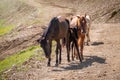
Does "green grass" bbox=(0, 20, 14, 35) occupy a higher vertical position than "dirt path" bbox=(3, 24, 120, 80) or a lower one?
lower

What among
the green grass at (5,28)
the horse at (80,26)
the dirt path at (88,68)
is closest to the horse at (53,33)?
the horse at (80,26)

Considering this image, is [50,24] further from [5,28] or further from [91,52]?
[5,28]

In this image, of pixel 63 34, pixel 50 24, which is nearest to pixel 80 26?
pixel 63 34

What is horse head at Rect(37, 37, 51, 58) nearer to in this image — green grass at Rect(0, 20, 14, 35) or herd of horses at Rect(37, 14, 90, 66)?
herd of horses at Rect(37, 14, 90, 66)

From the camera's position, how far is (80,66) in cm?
1725

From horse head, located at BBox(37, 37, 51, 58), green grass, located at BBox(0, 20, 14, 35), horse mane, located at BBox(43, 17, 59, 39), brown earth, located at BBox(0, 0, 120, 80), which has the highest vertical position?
horse mane, located at BBox(43, 17, 59, 39)

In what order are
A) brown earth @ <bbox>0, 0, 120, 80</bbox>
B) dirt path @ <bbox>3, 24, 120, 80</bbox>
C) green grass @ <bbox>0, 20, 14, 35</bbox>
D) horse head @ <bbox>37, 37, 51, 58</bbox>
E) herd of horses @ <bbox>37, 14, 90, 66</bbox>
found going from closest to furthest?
dirt path @ <bbox>3, 24, 120, 80</bbox> < brown earth @ <bbox>0, 0, 120, 80</bbox> < horse head @ <bbox>37, 37, 51, 58</bbox> < herd of horses @ <bbox>37, 14, 90, 66</bbox> < green grass @ <bbox>0, 20, 14, 35</bbox>

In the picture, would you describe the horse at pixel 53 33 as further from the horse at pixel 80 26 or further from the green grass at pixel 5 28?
the green grass at pixel 5 28

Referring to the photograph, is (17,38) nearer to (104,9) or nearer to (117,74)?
(104,9)

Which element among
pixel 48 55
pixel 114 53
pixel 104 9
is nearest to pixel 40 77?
pixel 48 55

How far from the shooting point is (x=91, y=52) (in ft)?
67.3

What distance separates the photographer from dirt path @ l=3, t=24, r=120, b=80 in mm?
15616

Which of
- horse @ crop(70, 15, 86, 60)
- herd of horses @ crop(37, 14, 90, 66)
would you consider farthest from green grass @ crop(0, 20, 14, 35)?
horse @ crop(70, 15, 86, 60)

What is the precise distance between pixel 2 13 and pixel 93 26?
28350 mm
